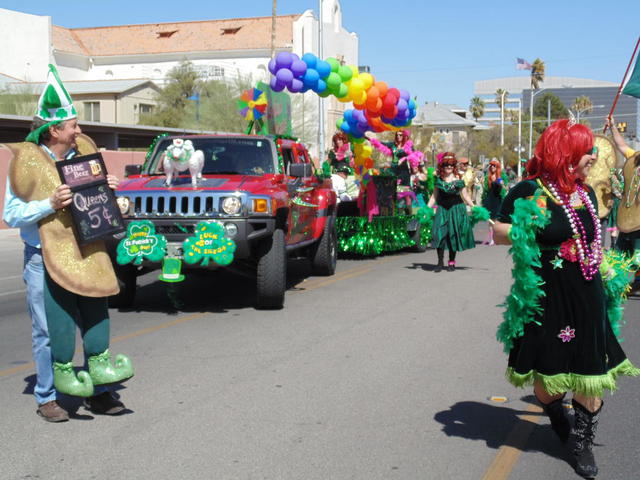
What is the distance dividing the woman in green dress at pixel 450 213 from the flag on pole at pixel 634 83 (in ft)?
13.9

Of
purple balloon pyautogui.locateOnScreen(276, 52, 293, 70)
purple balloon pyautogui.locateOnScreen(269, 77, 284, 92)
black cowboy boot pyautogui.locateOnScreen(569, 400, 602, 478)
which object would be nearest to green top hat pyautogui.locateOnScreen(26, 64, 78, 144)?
→ black cowboy boot pyautogui.locateOnScreen(569, 400, 602, 478)

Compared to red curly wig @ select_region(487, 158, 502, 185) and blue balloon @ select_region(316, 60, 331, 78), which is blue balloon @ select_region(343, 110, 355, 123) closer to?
blue balloon @ select_region(316, 60, 331, 78)

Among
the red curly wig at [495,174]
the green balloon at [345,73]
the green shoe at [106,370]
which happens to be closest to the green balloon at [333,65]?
the green balloon at [345,73]

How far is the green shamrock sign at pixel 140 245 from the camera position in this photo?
8.46 metres

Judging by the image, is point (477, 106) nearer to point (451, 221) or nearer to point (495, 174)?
point (495, 174)

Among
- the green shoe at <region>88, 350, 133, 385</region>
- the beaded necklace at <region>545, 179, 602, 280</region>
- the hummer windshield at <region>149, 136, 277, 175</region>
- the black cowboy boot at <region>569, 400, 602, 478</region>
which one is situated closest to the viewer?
the black cowboy boot at <region>569, 400, 602, 478</region>

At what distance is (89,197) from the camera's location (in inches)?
197

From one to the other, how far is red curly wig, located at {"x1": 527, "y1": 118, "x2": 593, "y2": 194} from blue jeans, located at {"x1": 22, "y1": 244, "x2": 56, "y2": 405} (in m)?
2.93

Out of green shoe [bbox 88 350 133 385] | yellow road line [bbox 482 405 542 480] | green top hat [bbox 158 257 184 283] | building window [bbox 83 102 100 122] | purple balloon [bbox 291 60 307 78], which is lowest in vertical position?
yellow road line [bbox 482 405 542 480]

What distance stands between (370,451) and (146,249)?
4.47 metres

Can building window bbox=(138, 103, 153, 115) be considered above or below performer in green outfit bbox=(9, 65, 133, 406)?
above

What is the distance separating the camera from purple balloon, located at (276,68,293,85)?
13977 millimetres

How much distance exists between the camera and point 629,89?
878 cm

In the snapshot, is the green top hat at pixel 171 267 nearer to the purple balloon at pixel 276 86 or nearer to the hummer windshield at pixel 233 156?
the hummer windshield at pixel 233 156
